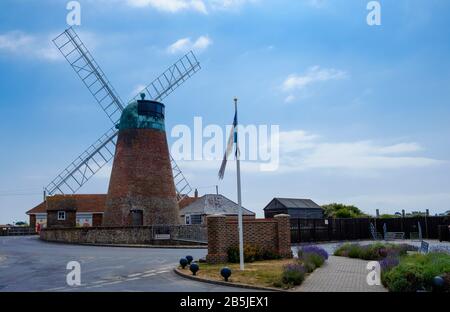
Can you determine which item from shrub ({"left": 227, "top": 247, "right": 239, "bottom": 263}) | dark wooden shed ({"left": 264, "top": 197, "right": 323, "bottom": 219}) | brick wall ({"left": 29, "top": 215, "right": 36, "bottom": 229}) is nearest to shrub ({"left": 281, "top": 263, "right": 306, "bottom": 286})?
shrub ({"left": 227, "top": 247, "right": 239, "bottom": 263})

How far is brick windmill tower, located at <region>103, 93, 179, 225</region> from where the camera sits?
40.4 meters

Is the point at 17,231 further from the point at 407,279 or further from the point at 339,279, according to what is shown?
the point at 407,279

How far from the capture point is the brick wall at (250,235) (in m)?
20.6

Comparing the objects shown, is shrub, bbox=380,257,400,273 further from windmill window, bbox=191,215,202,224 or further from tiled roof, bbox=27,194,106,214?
tiled roof, bbox=27,194,106,214

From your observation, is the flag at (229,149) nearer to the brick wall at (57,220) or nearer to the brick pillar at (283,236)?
the brick pillar at (283,236)

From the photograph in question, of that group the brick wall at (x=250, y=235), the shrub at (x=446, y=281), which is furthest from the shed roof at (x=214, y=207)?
the shrub at (x=446, y=281)

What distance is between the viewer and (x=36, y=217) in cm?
6625

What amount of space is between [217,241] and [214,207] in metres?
28.8

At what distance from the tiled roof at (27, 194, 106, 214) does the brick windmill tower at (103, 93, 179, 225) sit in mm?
12257

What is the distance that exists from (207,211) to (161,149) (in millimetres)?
9465

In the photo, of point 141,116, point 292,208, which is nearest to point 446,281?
point 141,116
